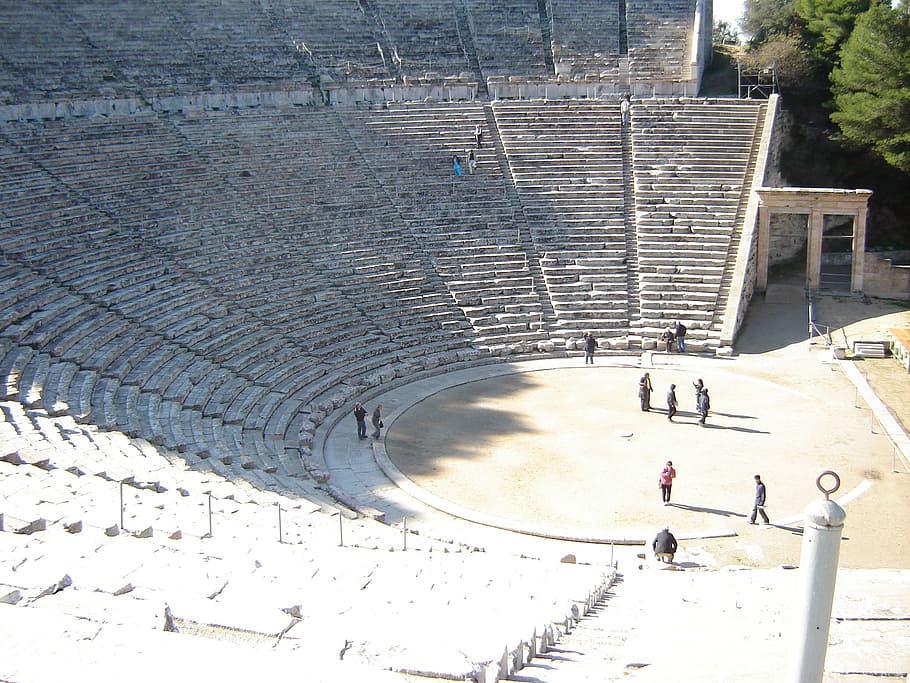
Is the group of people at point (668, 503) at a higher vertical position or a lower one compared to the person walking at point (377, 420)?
lower

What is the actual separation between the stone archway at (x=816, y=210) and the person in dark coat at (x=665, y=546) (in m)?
14.8

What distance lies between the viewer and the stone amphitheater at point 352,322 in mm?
7148

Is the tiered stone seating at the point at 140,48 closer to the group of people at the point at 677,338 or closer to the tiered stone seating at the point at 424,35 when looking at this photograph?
the tiered stone seating at the point at 424,35

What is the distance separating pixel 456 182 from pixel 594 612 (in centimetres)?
1877

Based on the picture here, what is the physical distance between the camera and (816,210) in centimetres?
2509

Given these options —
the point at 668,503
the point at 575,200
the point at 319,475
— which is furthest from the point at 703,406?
the point at 575,200

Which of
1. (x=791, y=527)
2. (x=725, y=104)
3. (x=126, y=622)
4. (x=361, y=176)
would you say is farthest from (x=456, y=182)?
(x=126, y=622)

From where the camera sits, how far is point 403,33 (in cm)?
3284

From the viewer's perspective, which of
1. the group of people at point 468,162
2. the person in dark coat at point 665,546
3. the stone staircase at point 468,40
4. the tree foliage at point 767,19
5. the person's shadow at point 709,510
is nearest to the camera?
the person in dark coat at point 665,546

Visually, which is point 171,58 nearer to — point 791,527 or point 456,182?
point 456,182

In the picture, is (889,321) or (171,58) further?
(171,58)

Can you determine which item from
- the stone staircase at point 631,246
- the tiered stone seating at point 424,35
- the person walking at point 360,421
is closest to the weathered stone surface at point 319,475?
the person walking at point 360,421

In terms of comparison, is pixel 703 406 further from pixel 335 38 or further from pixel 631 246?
pixel 335 38

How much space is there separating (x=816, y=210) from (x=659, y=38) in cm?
1075
